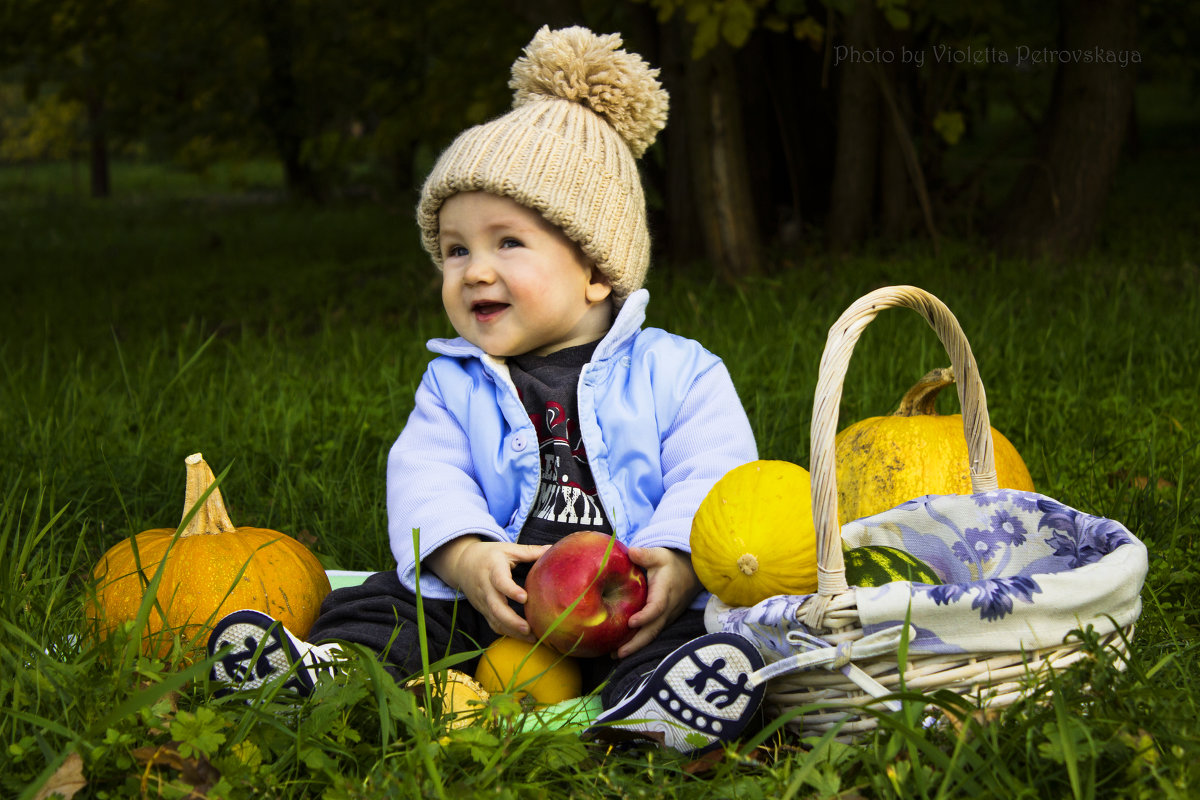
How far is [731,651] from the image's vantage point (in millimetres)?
1838

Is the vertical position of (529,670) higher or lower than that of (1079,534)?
lower


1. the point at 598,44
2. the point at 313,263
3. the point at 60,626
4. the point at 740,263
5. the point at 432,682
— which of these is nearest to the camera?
the point at 432,682

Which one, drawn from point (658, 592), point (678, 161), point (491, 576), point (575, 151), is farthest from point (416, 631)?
point (678, 161)

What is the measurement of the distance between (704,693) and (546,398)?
3.21 ft

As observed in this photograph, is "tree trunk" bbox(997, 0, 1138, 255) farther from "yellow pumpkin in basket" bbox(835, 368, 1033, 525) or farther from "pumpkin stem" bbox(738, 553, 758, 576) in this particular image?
"pumpkin stem" bbox(738, 553, 758, 576)

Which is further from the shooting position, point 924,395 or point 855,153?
point 855,153

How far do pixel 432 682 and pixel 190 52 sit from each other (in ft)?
45.1

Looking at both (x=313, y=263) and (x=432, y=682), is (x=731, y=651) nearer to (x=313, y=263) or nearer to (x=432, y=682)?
(x=432, y=682)

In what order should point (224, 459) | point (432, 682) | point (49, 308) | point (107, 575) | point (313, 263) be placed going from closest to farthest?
point (432, 682) < point (107, 575) < point (224, 459) < point (49, 308) < point (313, 263)

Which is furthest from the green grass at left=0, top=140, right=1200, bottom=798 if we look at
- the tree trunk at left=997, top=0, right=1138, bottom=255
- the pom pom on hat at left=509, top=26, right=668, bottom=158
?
the pom pom on hat at left=509, top=26, right=668, bottom=158

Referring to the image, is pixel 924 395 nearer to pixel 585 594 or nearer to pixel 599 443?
pixel 599 443

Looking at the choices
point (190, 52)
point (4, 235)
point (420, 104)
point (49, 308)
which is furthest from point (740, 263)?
point (4, 235)

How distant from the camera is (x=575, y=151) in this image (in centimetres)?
260

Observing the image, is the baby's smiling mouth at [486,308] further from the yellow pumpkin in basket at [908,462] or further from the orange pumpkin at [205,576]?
the yellow pumpkin in basket at [908,462]
